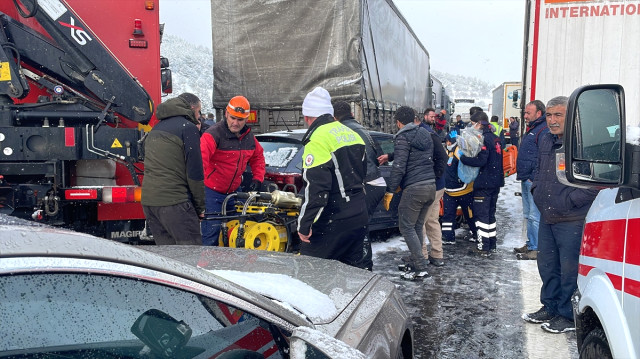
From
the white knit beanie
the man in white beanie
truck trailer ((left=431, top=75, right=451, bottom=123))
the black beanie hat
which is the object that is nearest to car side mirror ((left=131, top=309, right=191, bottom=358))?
the man in white beanie

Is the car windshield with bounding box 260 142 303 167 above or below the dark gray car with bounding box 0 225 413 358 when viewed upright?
above

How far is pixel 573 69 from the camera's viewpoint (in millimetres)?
6164

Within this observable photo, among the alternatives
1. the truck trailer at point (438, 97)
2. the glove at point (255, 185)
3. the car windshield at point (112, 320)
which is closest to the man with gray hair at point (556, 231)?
the glove at point (255, 185)

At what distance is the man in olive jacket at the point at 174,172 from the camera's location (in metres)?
4.33

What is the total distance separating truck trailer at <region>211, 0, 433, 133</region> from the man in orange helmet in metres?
4.31

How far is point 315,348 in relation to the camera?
1613 millimetres

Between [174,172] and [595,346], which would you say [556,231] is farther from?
[174,172]

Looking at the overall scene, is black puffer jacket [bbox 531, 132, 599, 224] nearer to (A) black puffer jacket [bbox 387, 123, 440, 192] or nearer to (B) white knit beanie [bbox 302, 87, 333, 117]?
(A) black puffer jacket [bbox 387, 123, 440, 192]

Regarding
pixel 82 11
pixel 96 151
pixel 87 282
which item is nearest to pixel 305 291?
pixel 87 282

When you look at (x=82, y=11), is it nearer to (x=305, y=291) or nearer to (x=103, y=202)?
(x=103, y=202)

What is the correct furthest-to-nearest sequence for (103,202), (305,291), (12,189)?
(103,202), (12,189), (305,291)

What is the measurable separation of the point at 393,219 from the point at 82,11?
14.3ft

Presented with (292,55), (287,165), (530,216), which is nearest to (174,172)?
(287,165)

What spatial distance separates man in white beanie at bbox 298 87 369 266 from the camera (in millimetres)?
3881
